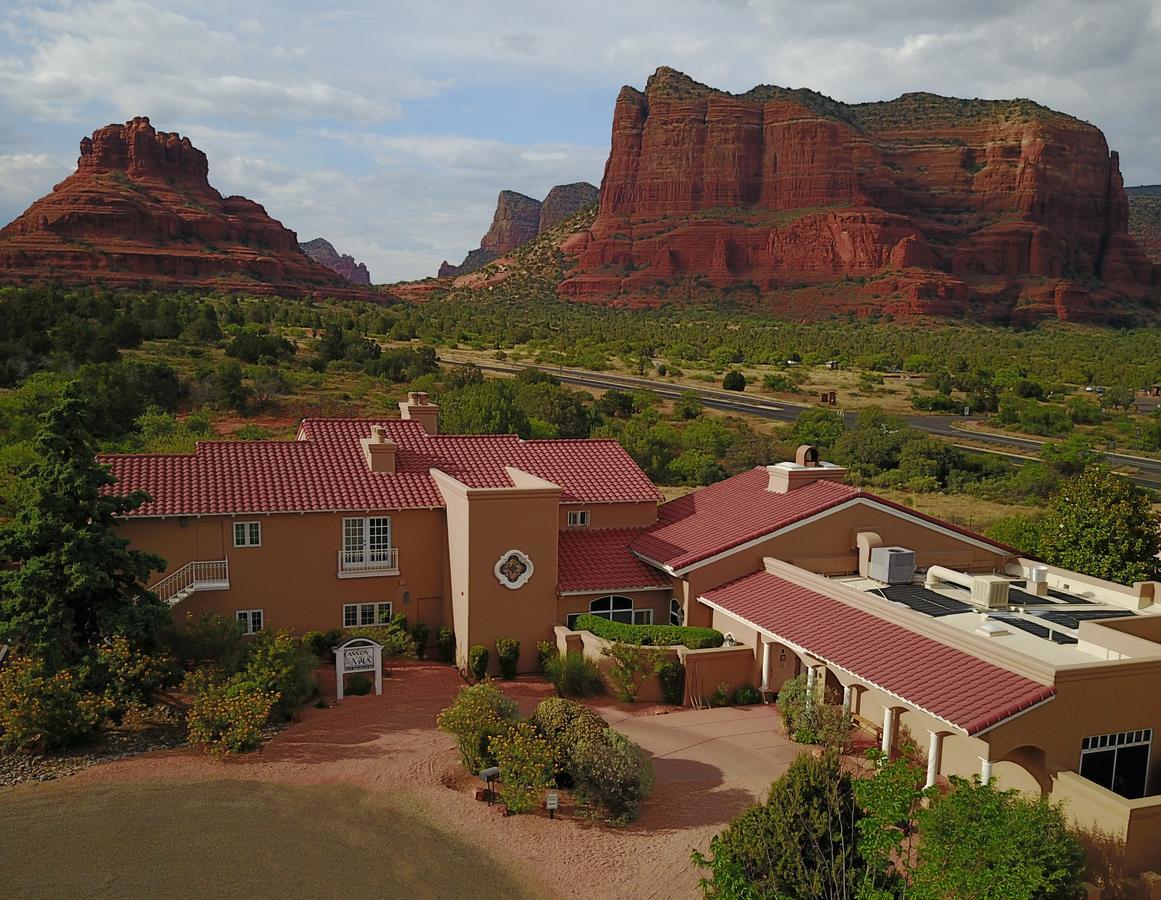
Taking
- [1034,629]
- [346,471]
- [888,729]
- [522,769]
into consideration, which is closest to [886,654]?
[888,729]

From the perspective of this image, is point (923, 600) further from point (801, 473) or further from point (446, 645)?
point (446, 645)

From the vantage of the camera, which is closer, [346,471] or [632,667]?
[632,667]

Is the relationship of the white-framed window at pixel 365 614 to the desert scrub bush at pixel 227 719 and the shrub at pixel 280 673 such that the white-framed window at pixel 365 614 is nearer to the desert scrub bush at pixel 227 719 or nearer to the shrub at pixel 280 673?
the shrub at pixel 280 673

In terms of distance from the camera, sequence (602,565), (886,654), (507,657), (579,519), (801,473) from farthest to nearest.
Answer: (579,519), (801,473), (602,565), (507,657), (886,654)

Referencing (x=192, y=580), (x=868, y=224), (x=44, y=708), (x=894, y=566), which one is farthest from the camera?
(x=868, y=224)

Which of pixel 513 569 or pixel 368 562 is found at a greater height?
pixel 513 569

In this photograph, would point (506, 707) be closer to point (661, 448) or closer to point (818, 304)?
point (661, 448)

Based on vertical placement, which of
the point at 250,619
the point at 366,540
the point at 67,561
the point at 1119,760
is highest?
the point at 67,561

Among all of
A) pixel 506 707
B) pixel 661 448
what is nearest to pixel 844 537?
pixel 506 707

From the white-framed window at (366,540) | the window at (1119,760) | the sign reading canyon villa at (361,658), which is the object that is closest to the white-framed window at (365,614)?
the white-framed window at (366,540)
